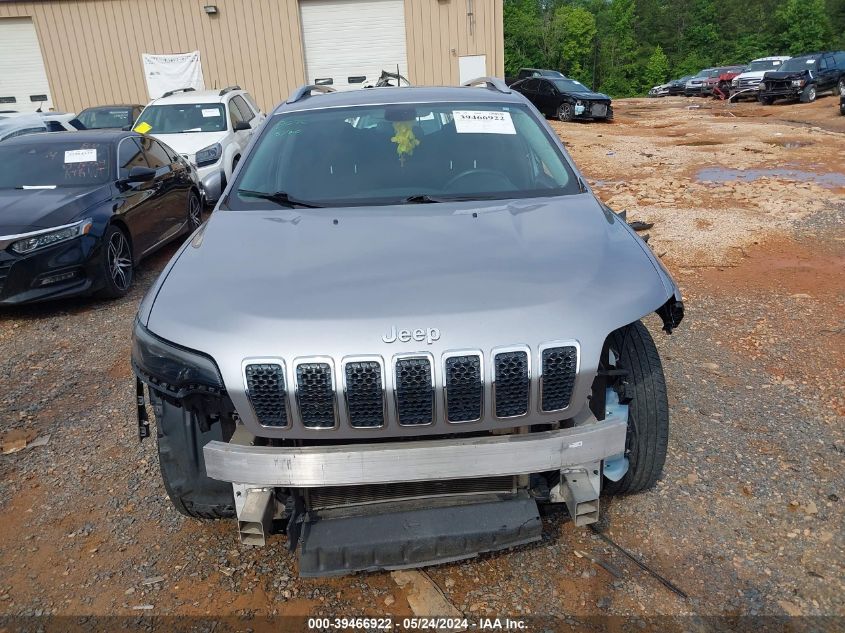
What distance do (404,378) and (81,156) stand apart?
239 inches

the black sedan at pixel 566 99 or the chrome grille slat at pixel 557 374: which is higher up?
the chrome grille slat at pixel 557 374

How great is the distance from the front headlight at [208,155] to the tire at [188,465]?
8.42 metres

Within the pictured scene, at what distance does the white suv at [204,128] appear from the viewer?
33.3ft

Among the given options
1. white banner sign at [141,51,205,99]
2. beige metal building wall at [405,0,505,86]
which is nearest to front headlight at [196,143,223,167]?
Answer: white banner sign at [141,51,205,99]

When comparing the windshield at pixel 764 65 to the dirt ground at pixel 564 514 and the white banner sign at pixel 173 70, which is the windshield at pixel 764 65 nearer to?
the white banner sign at pixel 173 70

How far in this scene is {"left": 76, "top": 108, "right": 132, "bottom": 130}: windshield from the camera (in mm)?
14828

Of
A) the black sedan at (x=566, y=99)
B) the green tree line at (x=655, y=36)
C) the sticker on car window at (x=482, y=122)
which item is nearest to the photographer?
Answer: the sticker on car window at (x=482, y=122)

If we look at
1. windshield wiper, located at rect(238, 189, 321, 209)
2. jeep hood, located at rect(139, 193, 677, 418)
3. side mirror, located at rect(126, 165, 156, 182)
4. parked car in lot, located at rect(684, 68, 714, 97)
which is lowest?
parked car in lot, located at rect(684, 68, 714, 97)

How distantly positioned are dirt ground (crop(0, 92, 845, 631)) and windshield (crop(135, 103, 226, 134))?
595 cm

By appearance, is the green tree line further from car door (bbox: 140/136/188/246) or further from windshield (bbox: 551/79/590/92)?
car door (bbox: 140/136/188/246)

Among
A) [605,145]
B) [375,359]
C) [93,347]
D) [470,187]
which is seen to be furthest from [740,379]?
[605,145]

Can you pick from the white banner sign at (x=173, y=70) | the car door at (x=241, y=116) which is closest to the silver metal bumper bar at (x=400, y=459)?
the car door at (x=241, y=116)

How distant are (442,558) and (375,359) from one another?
2.53ft

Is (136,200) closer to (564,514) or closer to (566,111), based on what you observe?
(564,514)
